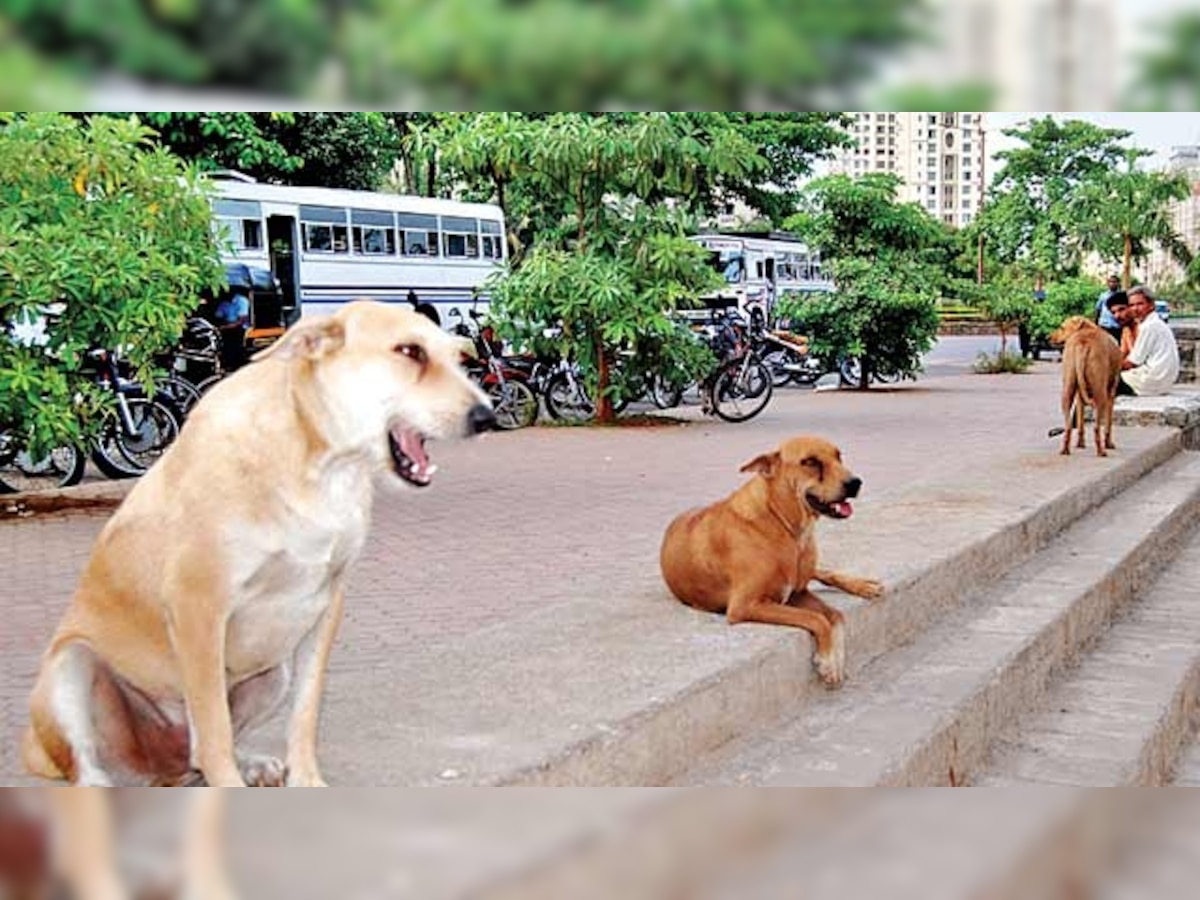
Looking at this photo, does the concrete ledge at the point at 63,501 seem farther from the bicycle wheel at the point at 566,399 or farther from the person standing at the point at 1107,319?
the person standing at the point at 1107,319

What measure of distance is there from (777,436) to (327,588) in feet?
25.8

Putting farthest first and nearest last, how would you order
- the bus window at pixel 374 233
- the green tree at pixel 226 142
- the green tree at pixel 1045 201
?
the green tree at pixel 1045 201, the bus window at pixel 374 233, the green tree at pixel 226 142

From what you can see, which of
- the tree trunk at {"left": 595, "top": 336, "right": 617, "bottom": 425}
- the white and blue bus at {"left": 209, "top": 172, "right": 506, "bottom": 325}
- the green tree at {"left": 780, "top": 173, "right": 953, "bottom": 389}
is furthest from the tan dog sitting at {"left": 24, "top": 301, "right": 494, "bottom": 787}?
the green tree at {"left": 780, "top": 173, "right": 953, "bottom": 389}

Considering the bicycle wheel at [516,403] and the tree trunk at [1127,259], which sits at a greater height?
the tree trunk at [1127,259]

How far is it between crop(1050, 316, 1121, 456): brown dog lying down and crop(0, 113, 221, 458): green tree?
4567mm

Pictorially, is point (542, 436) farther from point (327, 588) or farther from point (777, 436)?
point (327, 588)

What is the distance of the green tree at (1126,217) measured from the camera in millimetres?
11391

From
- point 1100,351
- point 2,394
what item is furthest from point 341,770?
point 1100,351

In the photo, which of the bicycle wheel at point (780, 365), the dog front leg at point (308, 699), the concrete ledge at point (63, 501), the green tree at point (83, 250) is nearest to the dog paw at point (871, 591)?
the dog front leg at point (308, 699)

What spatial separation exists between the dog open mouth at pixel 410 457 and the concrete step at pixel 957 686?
1031 mm

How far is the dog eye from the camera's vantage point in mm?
2076

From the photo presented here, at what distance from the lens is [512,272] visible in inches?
409

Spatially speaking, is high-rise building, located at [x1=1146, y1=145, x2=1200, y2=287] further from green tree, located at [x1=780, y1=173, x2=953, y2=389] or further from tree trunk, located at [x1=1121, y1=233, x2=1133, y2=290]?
green tree, located at [x1=780, y1=173, x2=953, y2=389]

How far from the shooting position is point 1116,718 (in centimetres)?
383
